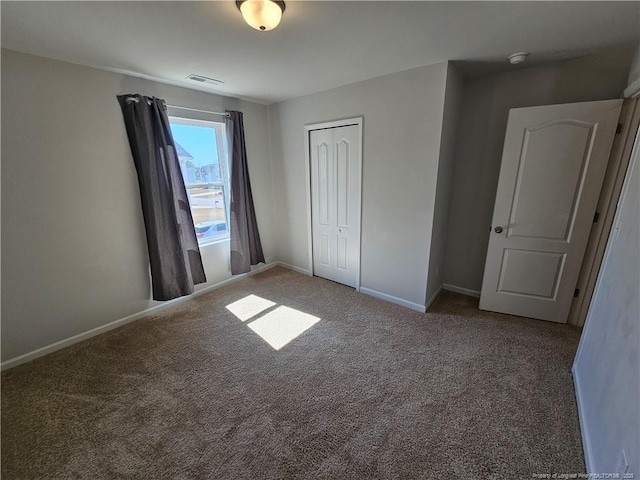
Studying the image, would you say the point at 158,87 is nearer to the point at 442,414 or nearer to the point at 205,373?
the point at 205,373

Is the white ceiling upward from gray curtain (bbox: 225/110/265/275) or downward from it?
upward

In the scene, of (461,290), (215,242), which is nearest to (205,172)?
(215,242)

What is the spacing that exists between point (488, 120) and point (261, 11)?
2.39 meters

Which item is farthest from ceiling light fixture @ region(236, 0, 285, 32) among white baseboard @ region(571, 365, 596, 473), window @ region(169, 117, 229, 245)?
white baseboard @ region(571, 365, 596, 473)

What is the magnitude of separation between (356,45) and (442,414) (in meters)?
2.56

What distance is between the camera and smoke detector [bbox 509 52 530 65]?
80.0 inches

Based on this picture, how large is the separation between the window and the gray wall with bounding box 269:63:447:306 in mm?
987

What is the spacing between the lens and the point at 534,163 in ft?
7.56

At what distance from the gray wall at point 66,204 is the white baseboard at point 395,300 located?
247 centimetres

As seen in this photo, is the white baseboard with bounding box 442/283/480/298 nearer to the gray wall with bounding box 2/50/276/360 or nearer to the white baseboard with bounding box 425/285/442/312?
the white baseboard with bounding box 425/285/442/312

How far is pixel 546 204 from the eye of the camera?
7.63 feet

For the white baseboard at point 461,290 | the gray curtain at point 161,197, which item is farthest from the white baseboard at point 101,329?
the white baseboard at point 461,290

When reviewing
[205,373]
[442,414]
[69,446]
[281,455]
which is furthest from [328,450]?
[69,446]

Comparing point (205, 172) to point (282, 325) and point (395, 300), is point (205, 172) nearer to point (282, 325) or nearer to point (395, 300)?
point (282, 325)
